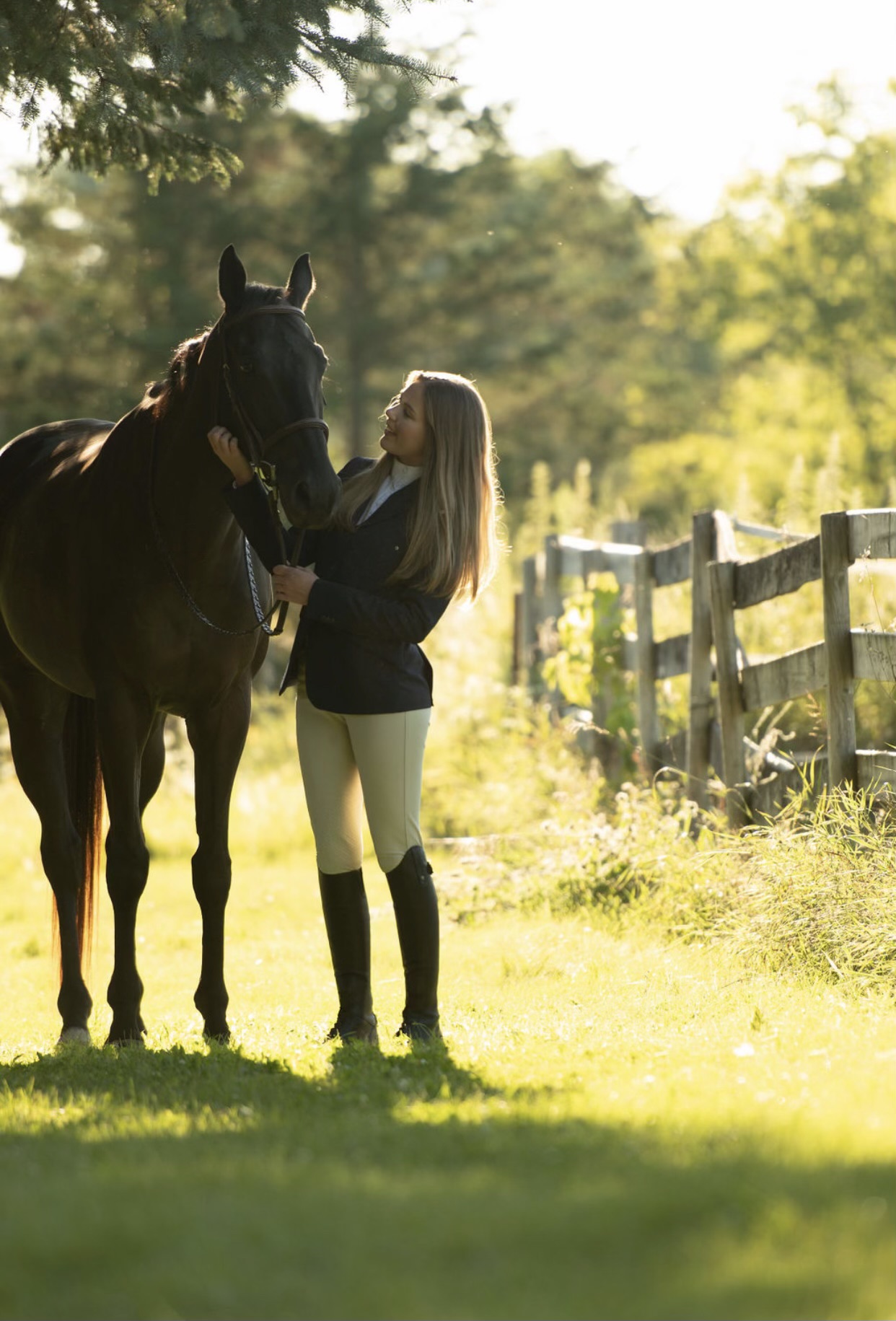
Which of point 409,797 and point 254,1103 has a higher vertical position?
point 409,797

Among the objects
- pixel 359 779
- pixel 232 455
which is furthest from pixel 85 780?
pixel 232 455

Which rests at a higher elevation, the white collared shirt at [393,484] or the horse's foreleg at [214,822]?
the white collared shirt at [393,484]

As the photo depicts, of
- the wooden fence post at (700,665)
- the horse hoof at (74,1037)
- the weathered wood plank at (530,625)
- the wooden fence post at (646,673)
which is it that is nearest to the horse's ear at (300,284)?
the horse hoof at (74,1037)

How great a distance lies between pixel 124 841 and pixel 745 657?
11.7 feet

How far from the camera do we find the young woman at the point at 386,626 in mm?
4590

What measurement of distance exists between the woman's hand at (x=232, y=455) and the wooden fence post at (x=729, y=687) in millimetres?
3385

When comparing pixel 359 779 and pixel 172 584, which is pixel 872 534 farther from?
pixel 172 584

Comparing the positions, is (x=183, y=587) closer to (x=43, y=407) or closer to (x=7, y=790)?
(x=7, y=790)

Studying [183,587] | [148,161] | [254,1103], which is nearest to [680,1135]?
[254,1103]

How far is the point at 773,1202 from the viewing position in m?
2.80

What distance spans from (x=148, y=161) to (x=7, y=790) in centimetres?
645

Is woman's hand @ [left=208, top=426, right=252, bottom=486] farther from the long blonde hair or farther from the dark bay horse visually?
the long blonde hair

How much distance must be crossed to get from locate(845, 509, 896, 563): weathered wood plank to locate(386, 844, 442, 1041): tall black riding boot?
7.90 feet

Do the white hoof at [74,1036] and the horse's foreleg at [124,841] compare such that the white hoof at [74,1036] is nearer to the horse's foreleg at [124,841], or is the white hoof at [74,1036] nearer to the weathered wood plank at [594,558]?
the horse's foreleg at [124,841]
